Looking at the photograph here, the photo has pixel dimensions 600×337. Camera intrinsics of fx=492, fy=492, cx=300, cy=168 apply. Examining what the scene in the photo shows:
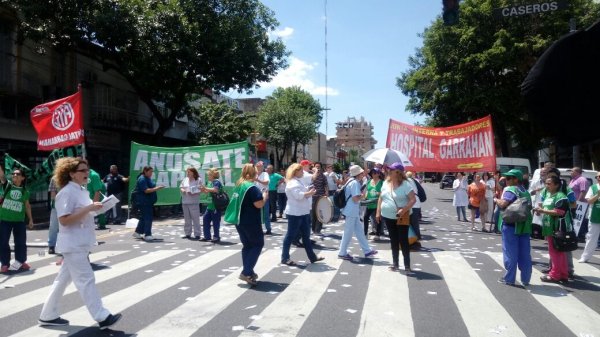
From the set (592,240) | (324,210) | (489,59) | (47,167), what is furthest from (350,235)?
(489,59)

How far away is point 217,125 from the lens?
34.2 meters

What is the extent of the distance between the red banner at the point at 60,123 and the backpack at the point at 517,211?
31.7 feet

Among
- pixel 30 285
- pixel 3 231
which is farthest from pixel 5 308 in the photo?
pixel 3 231

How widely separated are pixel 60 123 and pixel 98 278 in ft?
21.0

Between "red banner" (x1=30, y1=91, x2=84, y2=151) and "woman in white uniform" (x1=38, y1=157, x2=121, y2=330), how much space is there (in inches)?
291

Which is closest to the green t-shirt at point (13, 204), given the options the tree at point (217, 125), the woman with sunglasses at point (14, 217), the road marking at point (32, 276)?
the woman with sunglasses at point (14, 217)

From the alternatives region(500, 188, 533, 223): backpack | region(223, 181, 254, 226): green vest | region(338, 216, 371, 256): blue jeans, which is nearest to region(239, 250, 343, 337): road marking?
region(338, 216, 371, 256): blue jeans

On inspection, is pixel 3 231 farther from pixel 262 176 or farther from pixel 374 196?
pixel 374 196

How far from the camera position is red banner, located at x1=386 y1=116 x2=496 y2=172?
12773 mm

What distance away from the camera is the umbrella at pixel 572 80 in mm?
2137

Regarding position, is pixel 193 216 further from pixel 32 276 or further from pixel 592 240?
pixel 592 240

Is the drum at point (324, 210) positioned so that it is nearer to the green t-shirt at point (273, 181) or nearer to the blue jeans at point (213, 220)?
the blue jeans at point (213, 220)

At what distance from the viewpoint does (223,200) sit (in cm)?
1061

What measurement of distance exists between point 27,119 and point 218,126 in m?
14.6
